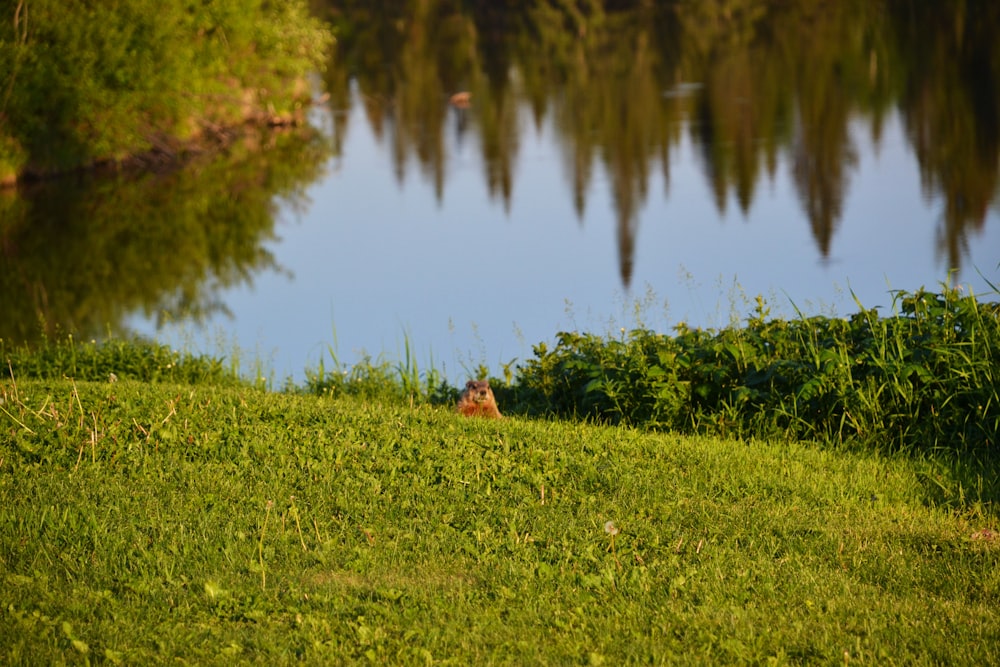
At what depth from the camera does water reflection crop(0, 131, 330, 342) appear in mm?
18375

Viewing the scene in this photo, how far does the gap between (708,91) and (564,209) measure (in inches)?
590

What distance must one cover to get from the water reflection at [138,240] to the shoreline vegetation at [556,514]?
315 inches

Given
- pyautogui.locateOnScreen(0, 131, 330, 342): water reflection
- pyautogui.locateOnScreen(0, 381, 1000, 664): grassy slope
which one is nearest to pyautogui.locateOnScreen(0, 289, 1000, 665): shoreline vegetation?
pyautogui.locateOnScreen(0, 381, 1000, 664): grassy slope

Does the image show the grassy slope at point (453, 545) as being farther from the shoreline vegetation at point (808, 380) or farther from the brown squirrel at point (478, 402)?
the shoreline vegetation at point (808, 380)

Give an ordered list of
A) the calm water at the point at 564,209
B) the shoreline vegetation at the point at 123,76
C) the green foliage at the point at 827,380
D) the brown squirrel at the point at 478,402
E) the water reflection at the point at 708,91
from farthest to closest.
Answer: the water reflection at the point at 708,91
the shoreline vegetation at the point at 123,76
the calm water at the point at 564,209
the brown squirrel at the point at 478,402
the green foliage at the point at 827,380

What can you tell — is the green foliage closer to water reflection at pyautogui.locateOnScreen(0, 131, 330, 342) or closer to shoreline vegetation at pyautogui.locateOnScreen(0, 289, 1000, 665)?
shoreline vegetation at pyautogui.locateOnScreen(0, 289, 1000, 665)

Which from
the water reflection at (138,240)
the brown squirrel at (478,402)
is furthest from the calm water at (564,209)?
the brown squirrel at (478,402)

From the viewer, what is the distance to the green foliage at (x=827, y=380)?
837cm

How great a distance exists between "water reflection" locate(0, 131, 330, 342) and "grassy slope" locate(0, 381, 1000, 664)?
319 inches

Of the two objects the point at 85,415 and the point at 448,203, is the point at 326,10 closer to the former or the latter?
the point at 448,203

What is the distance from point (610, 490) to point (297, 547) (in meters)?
1.93

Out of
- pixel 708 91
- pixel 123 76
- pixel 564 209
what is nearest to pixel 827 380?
pixel 564 209

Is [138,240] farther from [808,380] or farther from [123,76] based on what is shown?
[808,380]

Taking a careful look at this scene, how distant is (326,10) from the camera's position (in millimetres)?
66875
